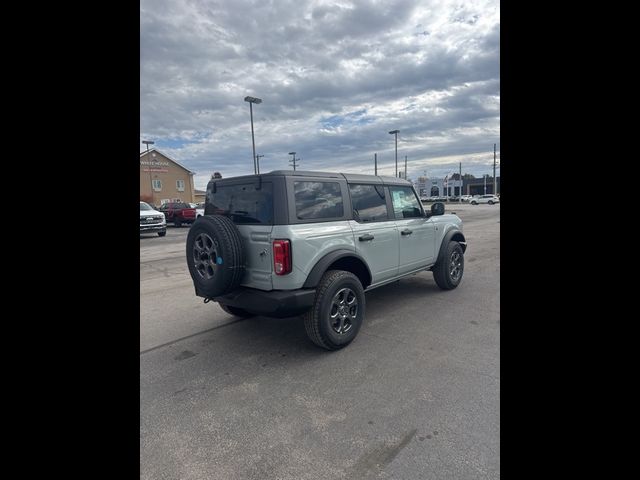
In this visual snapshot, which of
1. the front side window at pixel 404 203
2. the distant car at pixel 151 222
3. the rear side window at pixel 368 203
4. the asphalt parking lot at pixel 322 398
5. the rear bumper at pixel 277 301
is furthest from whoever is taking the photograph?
the distant car at pixel 151 222

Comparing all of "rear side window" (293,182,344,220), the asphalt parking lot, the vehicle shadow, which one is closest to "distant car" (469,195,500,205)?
the vehicle shadow

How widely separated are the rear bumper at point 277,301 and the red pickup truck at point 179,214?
20248 millimetres

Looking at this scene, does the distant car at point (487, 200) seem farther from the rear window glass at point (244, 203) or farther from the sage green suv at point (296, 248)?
the rear window glass at point (244, 203)

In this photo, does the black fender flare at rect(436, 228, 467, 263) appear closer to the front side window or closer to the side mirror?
the side mirror

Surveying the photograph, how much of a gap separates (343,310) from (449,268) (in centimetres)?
273

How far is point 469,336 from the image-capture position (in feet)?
13.0

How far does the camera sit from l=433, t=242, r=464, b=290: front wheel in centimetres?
565

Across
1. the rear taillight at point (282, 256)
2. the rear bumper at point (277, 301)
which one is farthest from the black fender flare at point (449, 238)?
the rear taillight at point (282, 256)

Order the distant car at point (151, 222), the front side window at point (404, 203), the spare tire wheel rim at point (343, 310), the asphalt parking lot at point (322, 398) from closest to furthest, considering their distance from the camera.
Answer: the asphalt parking lot at point (322, 398) → the spare tire wheel rim at point (343, 310) → the front side window at point (404, 203) → the distant car at point (151, 222)

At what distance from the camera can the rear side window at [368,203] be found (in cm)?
425
